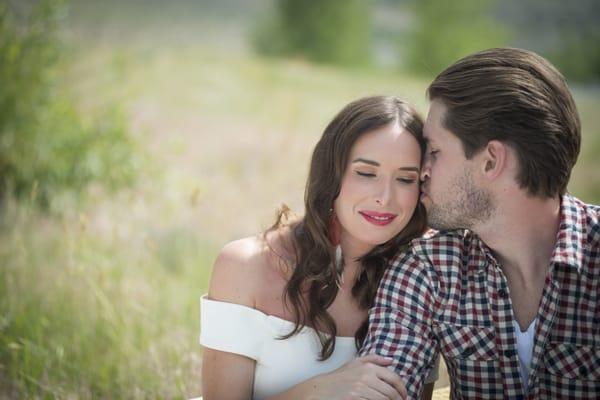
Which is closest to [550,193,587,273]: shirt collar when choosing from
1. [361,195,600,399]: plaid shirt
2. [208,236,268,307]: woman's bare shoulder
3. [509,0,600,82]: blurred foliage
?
[361,195,600,399]: plaid shirt

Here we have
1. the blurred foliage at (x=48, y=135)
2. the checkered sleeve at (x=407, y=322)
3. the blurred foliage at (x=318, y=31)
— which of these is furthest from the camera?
the blurred foliage at (x=318, y=31)

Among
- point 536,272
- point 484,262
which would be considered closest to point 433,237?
point 484,262

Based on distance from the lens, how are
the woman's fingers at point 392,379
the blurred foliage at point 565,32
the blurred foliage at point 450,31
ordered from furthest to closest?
the blurred foliage at point 565,32, the blurred foliage at point 450,31, the woman's fingers at point 392,379

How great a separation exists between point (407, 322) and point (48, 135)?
4.08 m

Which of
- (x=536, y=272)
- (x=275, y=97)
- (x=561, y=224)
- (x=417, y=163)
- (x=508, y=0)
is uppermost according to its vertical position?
(x=508, y=0)

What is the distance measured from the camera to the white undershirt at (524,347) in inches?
93.0

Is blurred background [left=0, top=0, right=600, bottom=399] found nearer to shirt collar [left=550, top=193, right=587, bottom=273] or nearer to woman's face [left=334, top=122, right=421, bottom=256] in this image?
woman's face [left=334, top=122, right=421, bottom=256]

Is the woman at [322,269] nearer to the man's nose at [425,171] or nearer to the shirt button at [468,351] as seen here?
the man's nose at [425,171]

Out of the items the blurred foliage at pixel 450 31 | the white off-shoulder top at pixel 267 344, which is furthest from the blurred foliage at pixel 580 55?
the white off-shoulder top at pixel 267 344

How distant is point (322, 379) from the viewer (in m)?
2.33

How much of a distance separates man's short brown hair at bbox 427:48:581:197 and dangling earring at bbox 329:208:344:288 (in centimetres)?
62

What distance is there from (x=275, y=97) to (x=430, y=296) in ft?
36.7

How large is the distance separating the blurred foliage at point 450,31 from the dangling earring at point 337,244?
21712mm

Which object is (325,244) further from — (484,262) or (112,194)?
(112,194)
